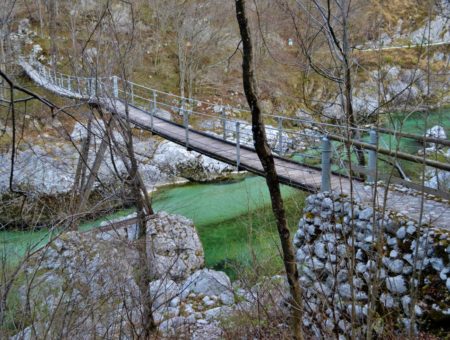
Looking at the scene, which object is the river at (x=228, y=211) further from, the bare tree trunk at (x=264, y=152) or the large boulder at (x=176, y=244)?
the bare tree trunk at (x=264, y=152)

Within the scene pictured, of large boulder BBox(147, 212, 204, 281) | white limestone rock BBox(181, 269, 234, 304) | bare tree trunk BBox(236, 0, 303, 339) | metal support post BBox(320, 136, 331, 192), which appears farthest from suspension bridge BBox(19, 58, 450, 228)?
white limestone rock BBox(181, 269, 234, 304)

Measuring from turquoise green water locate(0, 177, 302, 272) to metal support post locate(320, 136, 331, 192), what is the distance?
7.40 feet

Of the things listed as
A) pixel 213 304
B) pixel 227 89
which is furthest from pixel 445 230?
pixel 227 89

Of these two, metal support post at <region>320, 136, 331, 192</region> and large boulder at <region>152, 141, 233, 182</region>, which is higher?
metal support post at <region>320, 136, 331, 192</region>

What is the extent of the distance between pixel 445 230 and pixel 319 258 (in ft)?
3.90

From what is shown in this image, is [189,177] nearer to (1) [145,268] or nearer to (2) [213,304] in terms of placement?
(2) [213,304]

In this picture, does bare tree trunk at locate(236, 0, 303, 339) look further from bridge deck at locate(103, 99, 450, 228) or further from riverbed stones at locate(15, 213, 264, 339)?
riverbed stones at locate(15, 213, 264, 339)

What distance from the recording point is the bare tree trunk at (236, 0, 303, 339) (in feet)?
6.84

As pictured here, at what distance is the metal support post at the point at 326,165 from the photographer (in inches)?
172

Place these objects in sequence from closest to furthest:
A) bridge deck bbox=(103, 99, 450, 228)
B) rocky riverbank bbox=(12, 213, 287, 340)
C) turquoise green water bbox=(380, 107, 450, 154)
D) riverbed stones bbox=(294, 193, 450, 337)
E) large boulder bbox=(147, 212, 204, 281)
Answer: turquoise green water bbox=(380, 107, 450, 154) < riverbed stones bbox=(294, 193, 450, 337) < bridge deck bbox=(103, 99, 450, 228) < rocky riverbank bbox=(12, 213, 287, 340) < large boulder bbox=(147, 212, 204, 281)

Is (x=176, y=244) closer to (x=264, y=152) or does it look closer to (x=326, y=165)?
(x=326, y=165)

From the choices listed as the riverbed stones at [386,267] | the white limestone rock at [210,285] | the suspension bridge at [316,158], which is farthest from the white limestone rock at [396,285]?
the white limestone rock at [210,285]

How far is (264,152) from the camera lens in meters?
2.24

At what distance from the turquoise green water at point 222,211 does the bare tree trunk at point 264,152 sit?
4.08m
